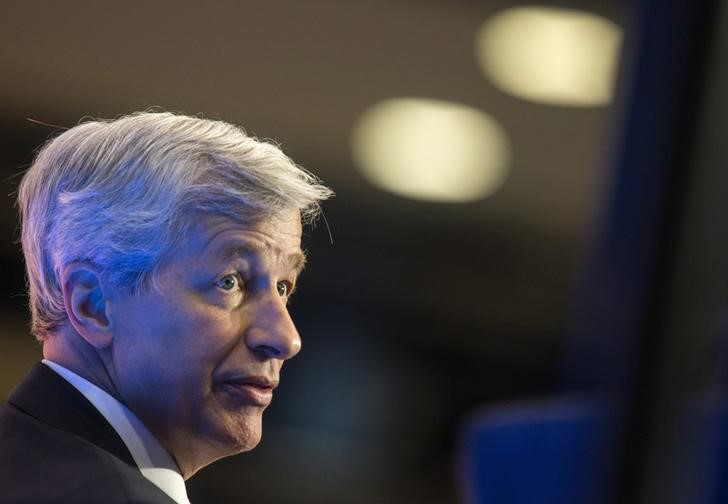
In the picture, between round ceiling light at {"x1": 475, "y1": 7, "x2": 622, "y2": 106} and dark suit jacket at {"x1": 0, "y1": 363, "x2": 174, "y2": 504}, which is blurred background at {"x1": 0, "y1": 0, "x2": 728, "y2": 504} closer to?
round ceiling light at {"x1": 475, "y1": 7, "x2": 622, "y2": 106}

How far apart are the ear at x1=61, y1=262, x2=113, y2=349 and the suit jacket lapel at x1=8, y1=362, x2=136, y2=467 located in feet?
0.10

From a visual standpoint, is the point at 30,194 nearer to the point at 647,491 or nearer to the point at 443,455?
the point at 647,491

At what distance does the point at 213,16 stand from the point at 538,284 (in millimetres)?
1831

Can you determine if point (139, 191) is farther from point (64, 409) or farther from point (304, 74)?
point (304, 74)

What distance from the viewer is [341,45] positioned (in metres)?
2.75

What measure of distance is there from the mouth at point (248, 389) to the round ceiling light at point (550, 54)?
2.42 m

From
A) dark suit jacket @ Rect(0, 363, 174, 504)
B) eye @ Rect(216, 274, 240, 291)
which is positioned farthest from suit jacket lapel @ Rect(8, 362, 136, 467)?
eye @ Rect(216, 274, 240, 291)

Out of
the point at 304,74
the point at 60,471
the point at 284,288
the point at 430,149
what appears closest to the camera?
the point at 60,471

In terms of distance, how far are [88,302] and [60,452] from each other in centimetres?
9

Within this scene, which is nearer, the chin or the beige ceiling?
the chin

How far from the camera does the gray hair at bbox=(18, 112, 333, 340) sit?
0.66 m

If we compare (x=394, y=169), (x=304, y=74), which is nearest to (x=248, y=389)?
(x=304, y=74)

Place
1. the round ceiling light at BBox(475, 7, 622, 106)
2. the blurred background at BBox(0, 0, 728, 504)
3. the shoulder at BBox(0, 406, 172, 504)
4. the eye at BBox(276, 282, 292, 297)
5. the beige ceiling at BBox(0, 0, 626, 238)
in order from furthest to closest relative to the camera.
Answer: the round ceiling light at BBox(475, 7, 622, 106)
the blurred background at BBox(0, 0, 728, 504)
the beige ceiling at BBox(0, 0, 626, 238)
the eye at BBox(276, 282, 292, 297)
the shoulder at BBox(0, 406, 172, 504)

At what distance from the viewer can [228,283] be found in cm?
68
